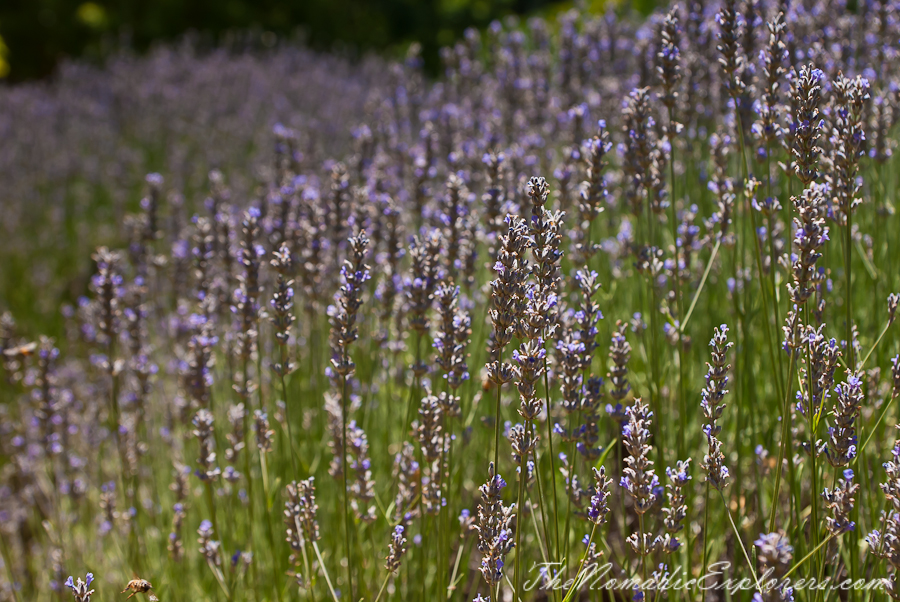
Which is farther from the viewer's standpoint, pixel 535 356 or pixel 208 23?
pixel 208 23

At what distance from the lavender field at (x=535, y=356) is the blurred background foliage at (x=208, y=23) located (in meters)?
9.81

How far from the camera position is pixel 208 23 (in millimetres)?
13547

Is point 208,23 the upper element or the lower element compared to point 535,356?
upper

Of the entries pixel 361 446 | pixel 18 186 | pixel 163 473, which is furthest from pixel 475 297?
pixel 18 186

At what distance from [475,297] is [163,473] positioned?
179cm

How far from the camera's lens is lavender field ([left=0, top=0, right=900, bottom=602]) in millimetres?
1586

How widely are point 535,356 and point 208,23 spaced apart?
14032mm

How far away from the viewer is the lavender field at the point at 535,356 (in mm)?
1586

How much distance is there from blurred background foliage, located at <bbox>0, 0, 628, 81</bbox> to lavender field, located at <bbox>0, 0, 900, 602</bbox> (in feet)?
32.2

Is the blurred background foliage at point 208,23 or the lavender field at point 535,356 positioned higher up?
the blurred background foliage at point 208,23

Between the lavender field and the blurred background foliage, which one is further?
the blurred background foliage

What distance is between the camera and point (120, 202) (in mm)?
6098

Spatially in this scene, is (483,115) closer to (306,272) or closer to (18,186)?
(306,272)

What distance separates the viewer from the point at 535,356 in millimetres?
1478
